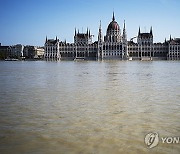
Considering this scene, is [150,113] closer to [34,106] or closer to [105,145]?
[105,145]

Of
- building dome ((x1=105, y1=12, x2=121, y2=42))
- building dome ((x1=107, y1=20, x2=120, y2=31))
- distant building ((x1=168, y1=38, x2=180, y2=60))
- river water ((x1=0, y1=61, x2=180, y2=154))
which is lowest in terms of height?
river water ((x1=0, y1=61, x2=180, y2=154))

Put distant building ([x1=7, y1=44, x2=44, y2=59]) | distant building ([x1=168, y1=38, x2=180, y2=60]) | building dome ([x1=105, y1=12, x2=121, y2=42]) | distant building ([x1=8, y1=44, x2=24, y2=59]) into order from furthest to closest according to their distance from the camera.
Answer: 1. distant building ([x1=8, y1=44, x2=24, y2=59])
2. distant building ([x1=7, y1=44, x2=44, y2=59])
3. building dome ([x1=105, y1=12, x2=121, y2=42])
4. distant building ([x1=168, y1=38, x2=180, y2=60])

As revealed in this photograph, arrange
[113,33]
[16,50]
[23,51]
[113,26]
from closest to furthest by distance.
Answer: [113,33] < [113,26] < [16,50] < [23,51]

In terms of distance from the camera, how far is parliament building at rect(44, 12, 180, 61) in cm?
14495

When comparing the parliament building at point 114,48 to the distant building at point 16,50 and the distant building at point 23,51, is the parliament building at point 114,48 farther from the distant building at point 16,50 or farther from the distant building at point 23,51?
the distant building at point 16,50

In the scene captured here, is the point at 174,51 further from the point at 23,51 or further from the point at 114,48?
the point at 23,51

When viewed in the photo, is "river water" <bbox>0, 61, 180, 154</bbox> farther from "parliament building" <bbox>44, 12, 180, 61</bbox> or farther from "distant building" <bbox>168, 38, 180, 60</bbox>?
"distant building" <bbox>168, 38, 180, 60</bbox>

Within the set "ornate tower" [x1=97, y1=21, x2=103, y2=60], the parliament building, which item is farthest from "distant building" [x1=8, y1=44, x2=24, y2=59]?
"ornate tower" [x1=97, y1=21, x2=103, y2=60]

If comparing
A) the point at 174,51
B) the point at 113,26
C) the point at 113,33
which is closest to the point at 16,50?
the point at 113,33

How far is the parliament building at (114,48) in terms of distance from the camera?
144950 mm

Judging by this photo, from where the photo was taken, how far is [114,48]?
145 meters

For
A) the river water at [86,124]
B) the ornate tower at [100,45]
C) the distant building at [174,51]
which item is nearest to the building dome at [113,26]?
the ornate tower at [100,45]

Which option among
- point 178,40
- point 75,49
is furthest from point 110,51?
point 178,40

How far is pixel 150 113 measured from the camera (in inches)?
335
